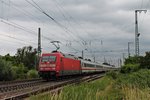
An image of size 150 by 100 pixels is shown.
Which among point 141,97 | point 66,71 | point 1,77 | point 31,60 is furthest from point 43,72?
point 31,60

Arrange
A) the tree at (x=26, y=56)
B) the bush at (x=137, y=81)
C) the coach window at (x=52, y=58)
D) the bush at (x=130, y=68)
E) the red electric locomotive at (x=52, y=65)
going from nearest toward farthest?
the bush at (x=137, y=81) → the red electric locomotive at (x=52, y=65) → the coach window at (x=52, y=58) → the bush at (x=130, y=68) → the tree at (x=26, y=56)

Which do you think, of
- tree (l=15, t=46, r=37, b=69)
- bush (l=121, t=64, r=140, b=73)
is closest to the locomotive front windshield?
bush (l=121, t=64, r=140, b=73)

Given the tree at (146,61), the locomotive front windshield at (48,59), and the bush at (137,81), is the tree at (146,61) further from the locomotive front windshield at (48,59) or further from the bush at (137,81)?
the bush at (137,81)

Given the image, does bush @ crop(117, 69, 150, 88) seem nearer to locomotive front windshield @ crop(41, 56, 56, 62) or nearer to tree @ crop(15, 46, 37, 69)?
locomotive front windshield @ crop(41, 56, 56, 62)

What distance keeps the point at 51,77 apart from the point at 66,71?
326cm

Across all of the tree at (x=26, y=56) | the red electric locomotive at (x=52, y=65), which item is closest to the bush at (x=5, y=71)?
the red electric locomotive at (x=52, y=65)

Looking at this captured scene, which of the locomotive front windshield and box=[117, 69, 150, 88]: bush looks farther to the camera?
the locomotive front windshield

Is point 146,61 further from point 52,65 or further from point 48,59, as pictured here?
point 48,59

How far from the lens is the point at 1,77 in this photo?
47.5 metres

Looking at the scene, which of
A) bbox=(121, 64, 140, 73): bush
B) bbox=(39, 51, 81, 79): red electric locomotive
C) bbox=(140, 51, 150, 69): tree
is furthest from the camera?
bbox=(121, 64, 140, 73): bush

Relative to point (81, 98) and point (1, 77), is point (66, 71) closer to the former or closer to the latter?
point (1, 77)

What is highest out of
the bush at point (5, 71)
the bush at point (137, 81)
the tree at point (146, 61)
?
the tree at point (146, 61)

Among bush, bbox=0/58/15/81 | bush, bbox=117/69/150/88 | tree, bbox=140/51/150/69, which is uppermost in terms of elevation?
tree, bbox=140/51/150/69

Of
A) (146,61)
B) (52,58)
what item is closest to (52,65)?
(52,58)
